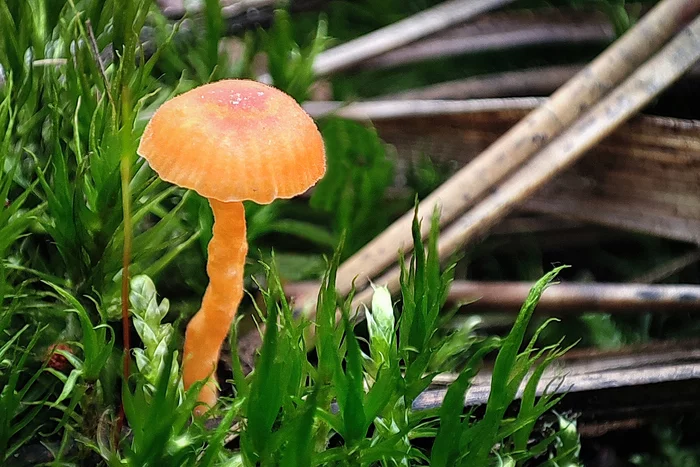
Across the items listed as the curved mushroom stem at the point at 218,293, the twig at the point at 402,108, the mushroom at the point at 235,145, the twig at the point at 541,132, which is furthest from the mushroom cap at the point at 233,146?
the twig at the point at 402,108

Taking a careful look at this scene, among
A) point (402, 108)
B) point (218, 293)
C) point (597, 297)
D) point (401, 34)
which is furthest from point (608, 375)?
point (401, 34)

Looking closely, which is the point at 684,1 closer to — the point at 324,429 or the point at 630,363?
the point at 630,363

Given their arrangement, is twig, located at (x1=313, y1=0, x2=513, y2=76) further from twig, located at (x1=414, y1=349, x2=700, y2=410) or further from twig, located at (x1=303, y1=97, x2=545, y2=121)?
twig, located at (x1=414, y1=349, x2=700, y2=410)

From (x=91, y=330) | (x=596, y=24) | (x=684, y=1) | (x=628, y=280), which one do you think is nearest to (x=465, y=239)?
(x=628, y=280)

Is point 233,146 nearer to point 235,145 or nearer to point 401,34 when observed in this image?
point 235,145

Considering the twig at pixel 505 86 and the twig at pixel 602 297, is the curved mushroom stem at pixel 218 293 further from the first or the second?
the twig at pixel 505 86
